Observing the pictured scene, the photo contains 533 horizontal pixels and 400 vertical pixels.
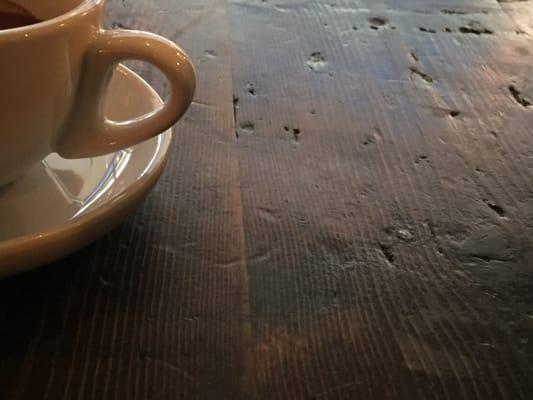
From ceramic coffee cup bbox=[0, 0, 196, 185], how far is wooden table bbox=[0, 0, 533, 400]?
0.19ft

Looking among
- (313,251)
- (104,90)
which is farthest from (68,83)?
(313,251)

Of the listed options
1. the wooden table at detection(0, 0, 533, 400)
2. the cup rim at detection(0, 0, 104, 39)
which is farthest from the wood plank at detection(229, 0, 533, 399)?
the cup rim at detection(0, 0, 104, 39)

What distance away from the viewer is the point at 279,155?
553mm

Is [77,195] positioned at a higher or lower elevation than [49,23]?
lower

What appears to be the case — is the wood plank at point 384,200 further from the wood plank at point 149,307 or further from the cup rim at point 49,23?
the cup rim at point 49,23

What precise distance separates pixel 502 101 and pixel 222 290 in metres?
0.33

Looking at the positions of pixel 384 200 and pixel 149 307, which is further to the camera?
pixel 384 200

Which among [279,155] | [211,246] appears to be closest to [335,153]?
[279,155]

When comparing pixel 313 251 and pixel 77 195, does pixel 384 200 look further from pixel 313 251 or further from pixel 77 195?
pixel 77 195

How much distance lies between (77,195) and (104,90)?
0.21ft

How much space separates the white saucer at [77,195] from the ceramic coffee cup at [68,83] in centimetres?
2

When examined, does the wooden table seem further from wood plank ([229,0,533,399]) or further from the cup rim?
the cup rim

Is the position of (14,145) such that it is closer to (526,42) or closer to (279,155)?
(279,155)

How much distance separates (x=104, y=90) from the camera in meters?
0.47
